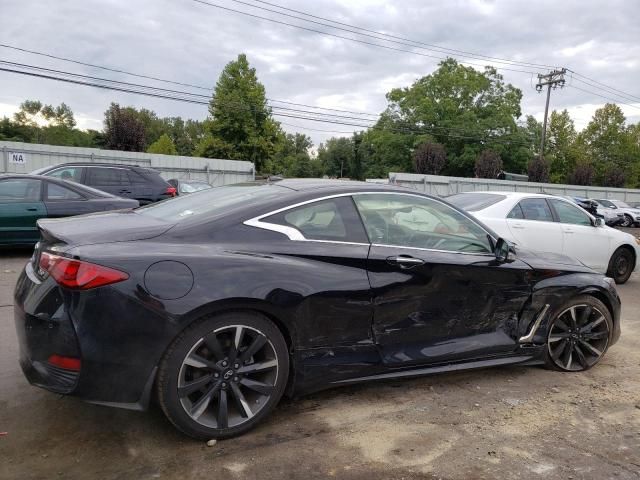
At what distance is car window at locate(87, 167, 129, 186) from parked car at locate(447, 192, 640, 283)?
7.33m

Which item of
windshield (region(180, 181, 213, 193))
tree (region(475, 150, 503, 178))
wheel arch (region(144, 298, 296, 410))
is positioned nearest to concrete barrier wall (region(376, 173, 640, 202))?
tree (region(475, 150, 503, 178))

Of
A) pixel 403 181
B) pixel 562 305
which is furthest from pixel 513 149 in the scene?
pixel 562 305

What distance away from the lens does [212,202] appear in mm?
3439

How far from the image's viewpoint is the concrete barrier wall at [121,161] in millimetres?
21688

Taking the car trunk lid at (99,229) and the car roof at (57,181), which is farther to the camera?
the car roof at (57,181)

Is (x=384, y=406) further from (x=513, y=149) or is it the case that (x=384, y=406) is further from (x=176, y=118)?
(x=176, y=118)

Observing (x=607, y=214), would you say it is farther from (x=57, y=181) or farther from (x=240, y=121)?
(x=57, y=181)

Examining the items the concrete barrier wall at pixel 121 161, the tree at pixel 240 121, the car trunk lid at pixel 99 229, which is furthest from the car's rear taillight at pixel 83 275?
the tree at pixel 240 121

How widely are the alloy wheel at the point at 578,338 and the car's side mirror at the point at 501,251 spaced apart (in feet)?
2.51

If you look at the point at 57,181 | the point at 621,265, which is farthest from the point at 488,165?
the point at 57,181

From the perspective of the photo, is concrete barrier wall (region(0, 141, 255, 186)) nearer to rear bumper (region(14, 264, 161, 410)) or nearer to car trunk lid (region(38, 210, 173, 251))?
car trunk lid (region(38, 210, 173, 251))

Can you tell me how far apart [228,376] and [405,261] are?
4.34ft

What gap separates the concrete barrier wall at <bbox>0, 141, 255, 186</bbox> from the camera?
71.2 feet

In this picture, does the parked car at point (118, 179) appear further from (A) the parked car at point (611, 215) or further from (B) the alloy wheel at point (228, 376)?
(A) the parked car at point (611, 215)
